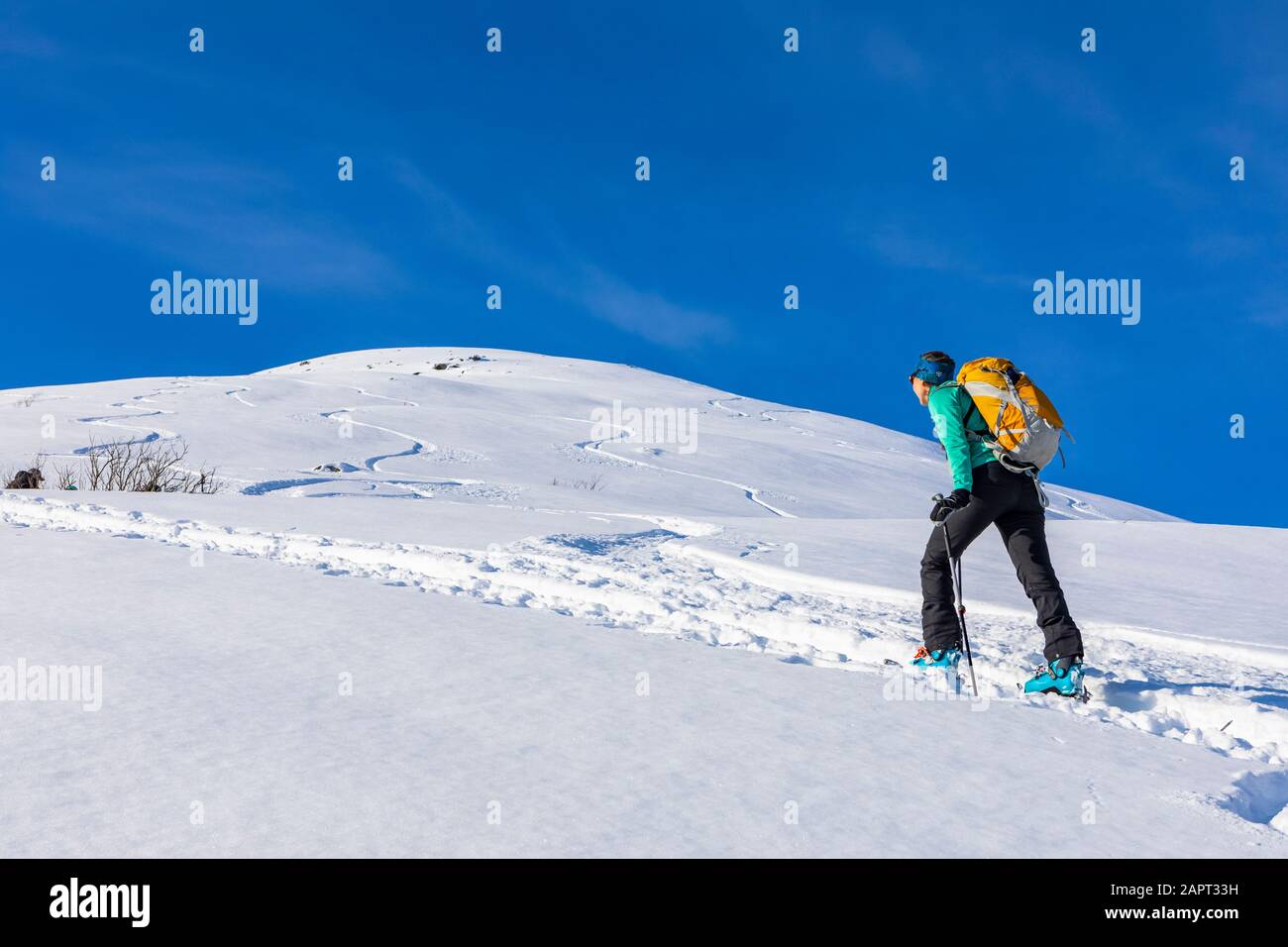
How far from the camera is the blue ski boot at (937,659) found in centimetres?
433

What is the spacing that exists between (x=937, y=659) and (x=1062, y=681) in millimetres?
606

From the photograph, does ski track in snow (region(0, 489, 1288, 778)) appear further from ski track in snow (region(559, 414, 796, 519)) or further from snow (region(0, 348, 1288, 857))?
ski track in snow (region(559, 414, 796, 519))

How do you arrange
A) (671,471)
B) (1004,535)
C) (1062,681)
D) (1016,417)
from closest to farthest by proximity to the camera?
(1062,681), (1016,417), (1004,535), (671,471)

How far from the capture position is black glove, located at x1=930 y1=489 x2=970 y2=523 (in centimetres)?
429

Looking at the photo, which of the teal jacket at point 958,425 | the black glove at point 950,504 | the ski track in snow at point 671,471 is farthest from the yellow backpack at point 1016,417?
the ski track in snow at point 671,471

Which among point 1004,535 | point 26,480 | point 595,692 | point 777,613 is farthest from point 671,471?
point 595,692

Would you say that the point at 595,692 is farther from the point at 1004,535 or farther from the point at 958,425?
the point at 1004,535

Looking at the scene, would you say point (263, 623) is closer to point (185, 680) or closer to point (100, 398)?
point (185, 680)

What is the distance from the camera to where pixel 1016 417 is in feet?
14.0

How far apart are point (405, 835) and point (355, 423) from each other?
738 inches

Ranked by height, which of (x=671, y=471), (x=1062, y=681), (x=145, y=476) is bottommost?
(x=1062, y=681)

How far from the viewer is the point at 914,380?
15.4ft
